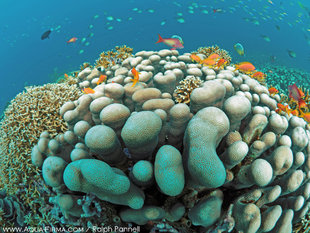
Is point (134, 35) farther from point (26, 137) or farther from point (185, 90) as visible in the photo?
point (26, 137)

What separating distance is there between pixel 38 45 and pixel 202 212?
187ft

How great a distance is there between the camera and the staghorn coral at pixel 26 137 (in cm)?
254

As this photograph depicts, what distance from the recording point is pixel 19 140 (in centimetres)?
268

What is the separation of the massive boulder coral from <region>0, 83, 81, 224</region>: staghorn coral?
753mm

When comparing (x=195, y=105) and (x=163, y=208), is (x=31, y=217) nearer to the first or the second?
(x=163, y=208)

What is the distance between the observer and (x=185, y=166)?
1494 millimetres

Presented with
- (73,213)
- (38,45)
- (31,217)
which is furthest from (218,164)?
(38,45)

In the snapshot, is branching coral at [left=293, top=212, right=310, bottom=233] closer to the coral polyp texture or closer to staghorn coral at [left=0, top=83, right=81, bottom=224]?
the coral polyp texture

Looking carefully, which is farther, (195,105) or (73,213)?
(195,105)

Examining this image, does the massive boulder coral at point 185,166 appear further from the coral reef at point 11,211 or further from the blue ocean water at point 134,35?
the blue ocean water at point 134,35

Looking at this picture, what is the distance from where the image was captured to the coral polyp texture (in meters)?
1.33

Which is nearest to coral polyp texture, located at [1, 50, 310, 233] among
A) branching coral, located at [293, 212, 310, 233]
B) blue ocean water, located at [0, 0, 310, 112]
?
branching coral, located at [293, 212, 310, 233]

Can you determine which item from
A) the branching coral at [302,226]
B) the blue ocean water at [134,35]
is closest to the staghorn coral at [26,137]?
the branching coral at [302,226]

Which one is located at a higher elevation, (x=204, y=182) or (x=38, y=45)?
(x=204, y=182)
